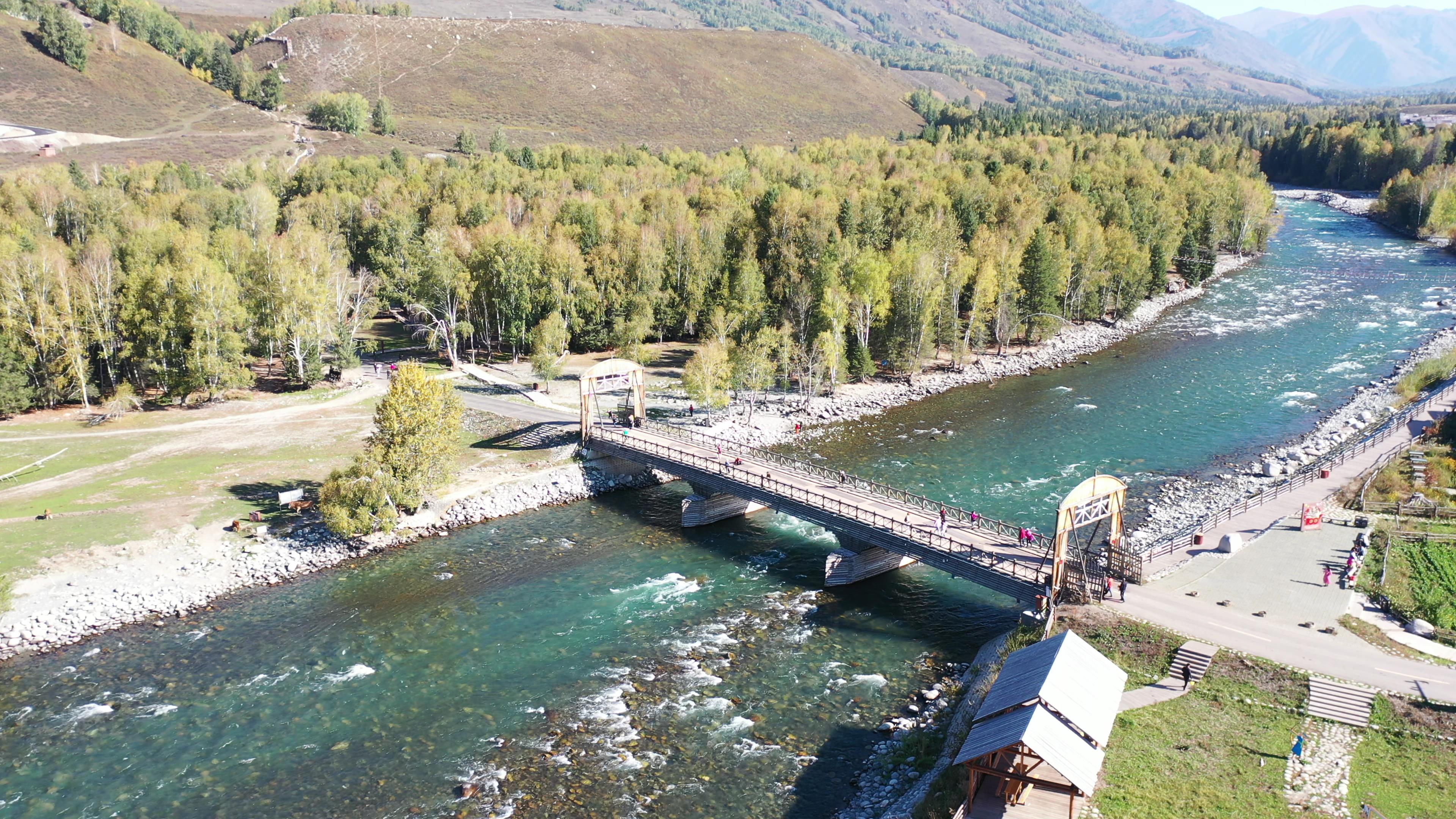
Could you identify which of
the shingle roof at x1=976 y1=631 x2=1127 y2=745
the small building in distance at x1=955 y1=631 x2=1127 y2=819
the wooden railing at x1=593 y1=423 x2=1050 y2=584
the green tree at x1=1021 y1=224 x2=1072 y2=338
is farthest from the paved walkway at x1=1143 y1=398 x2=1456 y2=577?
the green tree at x1=1021 y1=224 x2=1072 y2=338

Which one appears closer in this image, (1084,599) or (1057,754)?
(1057,754)

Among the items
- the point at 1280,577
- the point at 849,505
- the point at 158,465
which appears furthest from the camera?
the point at 158,465

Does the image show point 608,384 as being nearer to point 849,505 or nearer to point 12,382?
point 849,505

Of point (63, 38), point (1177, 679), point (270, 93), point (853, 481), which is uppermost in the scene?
point (63, 38)

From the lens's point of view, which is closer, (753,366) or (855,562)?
(855,562)

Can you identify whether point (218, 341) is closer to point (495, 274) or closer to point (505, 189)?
point (495, 274)

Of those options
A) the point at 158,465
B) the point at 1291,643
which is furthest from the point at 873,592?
the point at 158,465

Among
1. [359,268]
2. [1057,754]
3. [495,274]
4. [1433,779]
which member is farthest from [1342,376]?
[359,268]
